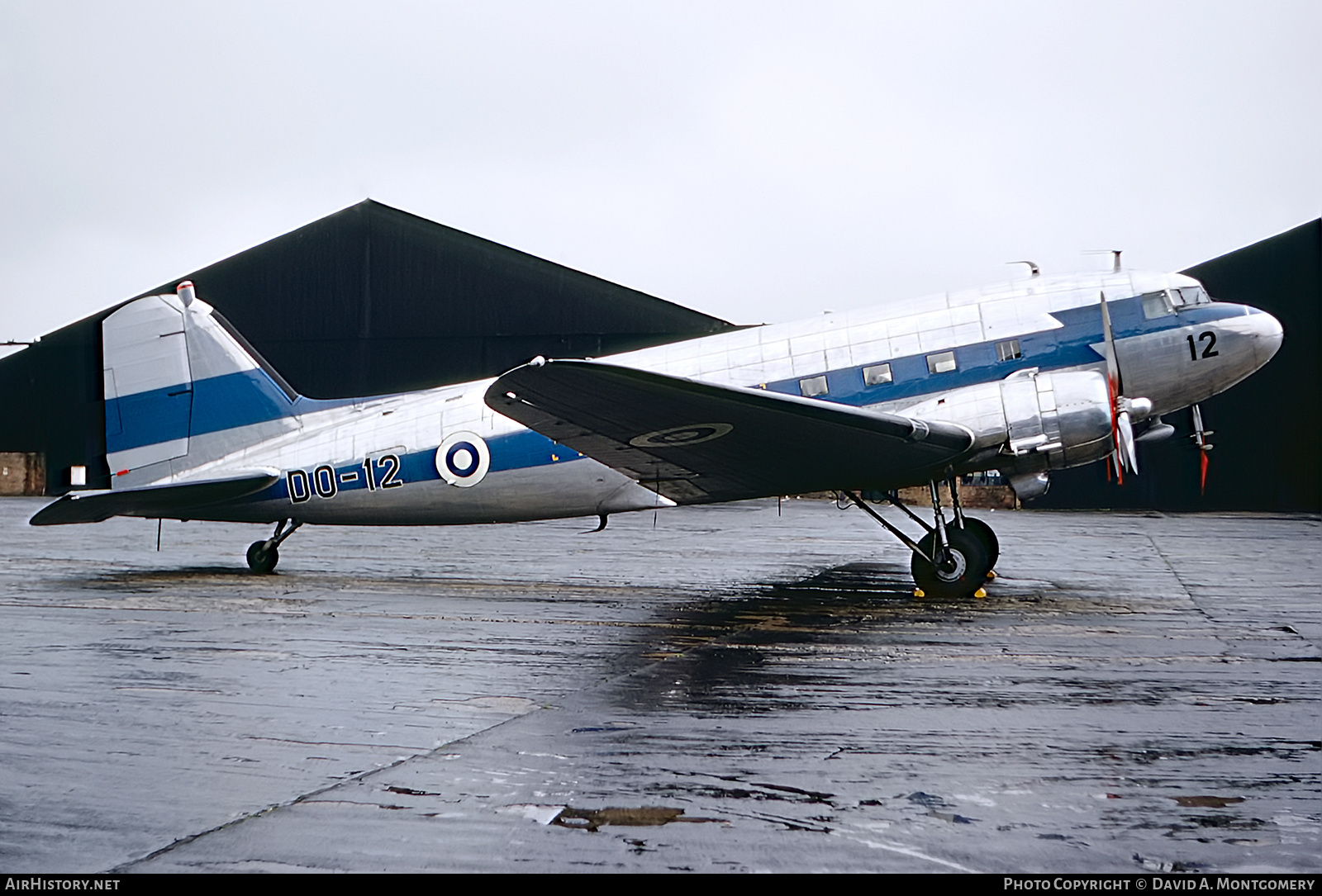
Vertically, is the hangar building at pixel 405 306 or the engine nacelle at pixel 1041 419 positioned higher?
the hangar building at pixel 405 306

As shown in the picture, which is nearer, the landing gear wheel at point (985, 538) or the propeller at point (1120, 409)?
the propeller at point (1120, 409)

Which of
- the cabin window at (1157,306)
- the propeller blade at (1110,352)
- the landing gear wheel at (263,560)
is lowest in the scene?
the landing gear wheel at (263,560)

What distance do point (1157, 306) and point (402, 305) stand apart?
32.9 meters

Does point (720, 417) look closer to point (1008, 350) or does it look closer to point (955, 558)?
point (955, 558)

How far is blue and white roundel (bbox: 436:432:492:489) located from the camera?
12445 mm

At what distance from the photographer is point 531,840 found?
3.71 m

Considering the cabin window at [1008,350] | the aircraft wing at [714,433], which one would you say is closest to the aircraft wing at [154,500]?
the aircraft wing at [714,433]

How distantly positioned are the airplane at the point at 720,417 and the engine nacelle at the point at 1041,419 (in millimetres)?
18

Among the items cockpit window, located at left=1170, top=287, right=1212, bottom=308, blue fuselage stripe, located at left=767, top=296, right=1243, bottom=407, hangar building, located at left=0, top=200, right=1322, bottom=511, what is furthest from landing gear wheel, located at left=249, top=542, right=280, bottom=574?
hangar building, located at left=0, top=200, right=1322, bottom=511

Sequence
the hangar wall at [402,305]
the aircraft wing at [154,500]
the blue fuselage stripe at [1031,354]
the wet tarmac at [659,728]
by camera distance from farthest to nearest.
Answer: the hangar wall at [402,305] < the aircraft wing at [154,500] < the blue fuselage stripe at [1031,354] < the wet tarmac at [659,728]

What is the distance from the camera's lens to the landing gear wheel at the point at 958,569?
36.0 feet

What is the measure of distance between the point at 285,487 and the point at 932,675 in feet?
30.0

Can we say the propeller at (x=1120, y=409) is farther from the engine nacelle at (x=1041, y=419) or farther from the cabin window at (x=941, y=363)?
the cabin window at (x=941, y=363)

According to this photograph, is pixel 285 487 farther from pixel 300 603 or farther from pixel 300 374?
pixel 300 374
